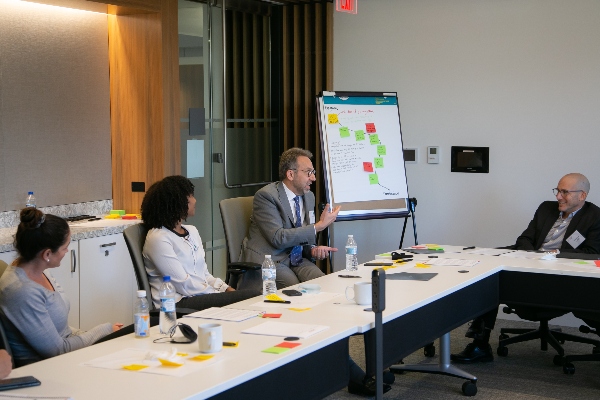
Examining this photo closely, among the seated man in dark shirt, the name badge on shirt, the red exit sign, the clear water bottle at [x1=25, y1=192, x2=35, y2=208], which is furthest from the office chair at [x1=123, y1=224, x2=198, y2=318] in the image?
the name badge on shirt

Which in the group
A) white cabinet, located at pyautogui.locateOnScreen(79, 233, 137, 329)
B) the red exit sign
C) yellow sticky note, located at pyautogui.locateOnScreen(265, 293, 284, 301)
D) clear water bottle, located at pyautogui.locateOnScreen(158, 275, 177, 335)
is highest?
the red exit sign

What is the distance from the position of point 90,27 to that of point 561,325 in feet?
14.1

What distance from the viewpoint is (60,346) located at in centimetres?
316

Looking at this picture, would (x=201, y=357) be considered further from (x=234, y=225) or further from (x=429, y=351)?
(x=429, y=351)

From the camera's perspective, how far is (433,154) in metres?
7.01

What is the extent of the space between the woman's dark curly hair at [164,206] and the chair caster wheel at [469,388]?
72.3 inches

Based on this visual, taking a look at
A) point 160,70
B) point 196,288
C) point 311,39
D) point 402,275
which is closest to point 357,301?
point 402,275

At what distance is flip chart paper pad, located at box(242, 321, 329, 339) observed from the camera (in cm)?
300

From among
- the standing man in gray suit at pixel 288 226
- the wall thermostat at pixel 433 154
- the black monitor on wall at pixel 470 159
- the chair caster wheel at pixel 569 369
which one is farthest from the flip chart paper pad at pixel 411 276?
the wall thermostat at pixel 433 154

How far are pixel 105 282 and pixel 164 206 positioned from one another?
59.7 inches

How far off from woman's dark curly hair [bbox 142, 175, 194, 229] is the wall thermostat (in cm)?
322

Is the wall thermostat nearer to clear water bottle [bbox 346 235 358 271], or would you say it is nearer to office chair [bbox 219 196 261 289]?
office chair [bbox 219 196 261 289]

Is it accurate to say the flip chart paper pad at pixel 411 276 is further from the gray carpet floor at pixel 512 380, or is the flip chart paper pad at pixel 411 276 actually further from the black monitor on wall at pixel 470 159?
the black monitor on wall at pixel 470 159

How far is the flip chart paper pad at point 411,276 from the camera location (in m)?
4.17
